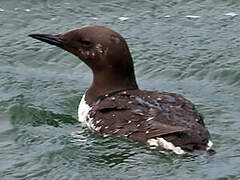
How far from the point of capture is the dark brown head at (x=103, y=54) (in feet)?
27.7

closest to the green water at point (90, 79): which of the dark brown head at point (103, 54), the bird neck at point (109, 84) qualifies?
the bird neck at point (109, 84)

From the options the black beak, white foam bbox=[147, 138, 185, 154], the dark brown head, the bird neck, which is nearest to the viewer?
white foam bbox=[147, 138, 185, 154]

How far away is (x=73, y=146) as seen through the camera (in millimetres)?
7930

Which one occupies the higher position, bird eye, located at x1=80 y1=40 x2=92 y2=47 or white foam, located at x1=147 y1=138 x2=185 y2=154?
bird eye, located at x1=80 y1=40 x2=92 y2=47

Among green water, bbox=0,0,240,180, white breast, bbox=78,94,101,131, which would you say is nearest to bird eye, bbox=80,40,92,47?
white breast, bbox=78,94,101,131

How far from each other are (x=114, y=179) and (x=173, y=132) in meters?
0.67

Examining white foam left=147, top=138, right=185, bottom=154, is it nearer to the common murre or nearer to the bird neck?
the common murre

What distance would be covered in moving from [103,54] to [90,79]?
1.67 m

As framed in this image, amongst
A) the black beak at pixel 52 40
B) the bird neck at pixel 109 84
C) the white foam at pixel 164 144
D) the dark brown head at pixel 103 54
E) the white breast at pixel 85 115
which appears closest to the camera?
the white foam at pixel 164 144

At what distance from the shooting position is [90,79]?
10156 millimetres

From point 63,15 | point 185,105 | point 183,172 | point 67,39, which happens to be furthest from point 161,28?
point 183,172

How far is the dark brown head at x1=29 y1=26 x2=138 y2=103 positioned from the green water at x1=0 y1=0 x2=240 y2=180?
0.51 meters

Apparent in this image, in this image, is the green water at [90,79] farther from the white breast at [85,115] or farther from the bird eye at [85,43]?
the bird eye at [85,43]

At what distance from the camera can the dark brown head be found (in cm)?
843
